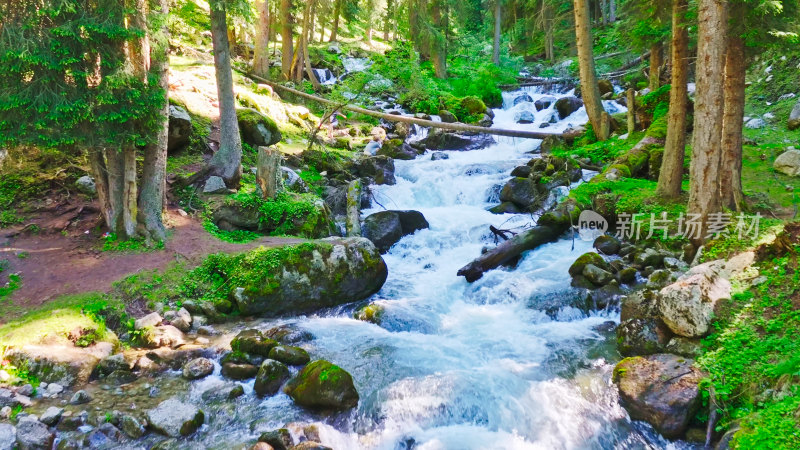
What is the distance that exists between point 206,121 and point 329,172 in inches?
166

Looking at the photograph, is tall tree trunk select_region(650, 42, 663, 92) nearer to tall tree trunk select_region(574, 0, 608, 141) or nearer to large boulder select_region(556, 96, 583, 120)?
tall tree trunk select_region(574, 0, 608, 141)

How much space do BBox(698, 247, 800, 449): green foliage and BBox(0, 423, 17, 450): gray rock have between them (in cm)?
752

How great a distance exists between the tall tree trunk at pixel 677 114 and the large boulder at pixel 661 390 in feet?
19.5

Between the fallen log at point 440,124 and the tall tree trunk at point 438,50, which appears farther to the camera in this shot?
the tall tree trunk at point 438,50

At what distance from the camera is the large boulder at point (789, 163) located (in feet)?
38.5

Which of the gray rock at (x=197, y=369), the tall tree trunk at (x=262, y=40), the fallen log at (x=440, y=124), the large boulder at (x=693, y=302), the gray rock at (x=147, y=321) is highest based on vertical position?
the tall tree trunk at (x=262, y=40)

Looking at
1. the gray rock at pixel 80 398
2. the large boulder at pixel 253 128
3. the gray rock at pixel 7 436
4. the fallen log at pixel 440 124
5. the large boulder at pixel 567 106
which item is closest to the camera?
the gray rock at pixel 7 436

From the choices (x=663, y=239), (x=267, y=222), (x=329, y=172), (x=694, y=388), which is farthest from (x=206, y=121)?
(x=694, y=388)

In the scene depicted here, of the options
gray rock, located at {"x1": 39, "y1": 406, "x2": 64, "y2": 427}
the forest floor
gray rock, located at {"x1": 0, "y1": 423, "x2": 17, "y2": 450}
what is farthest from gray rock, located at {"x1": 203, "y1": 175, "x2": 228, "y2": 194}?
gray rock, located at {"x1": 0, "y1": 423, "x2": 17, "y2": 450}

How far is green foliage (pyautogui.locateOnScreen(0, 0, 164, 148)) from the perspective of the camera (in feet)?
24.9

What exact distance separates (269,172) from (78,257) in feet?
14.2

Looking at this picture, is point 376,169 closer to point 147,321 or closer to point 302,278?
point 302,278

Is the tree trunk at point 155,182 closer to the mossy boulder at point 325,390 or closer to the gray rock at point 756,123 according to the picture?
the mossy boulder at point 325,390

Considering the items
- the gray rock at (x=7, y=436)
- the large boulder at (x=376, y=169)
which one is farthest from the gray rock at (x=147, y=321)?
the large boulder at (x=376, y=169)
